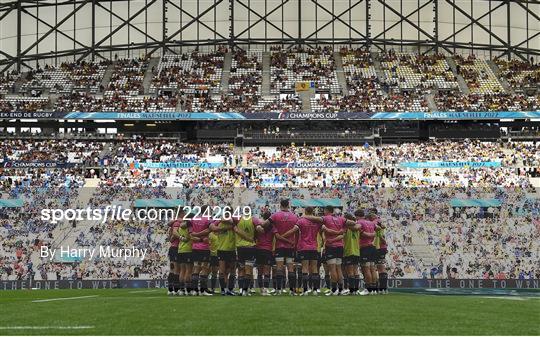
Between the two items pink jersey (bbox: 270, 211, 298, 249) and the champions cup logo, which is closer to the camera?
pink jersey (bbox: 270, 211, 298, 249)

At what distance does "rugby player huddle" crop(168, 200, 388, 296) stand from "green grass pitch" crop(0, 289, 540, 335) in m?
3.23

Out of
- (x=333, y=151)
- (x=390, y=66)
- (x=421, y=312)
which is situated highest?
(x=390, y=66)

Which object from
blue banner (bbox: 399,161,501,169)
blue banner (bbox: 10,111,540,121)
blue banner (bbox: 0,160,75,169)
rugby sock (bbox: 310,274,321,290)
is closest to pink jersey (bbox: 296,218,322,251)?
rugby sock (bbox: 310,274,321,290)

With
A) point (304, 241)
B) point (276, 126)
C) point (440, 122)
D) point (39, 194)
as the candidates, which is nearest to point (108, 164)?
point (39, 194)

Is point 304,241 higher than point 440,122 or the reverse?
the reverse

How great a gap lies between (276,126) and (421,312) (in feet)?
153

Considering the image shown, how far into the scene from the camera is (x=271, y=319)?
1048 cm

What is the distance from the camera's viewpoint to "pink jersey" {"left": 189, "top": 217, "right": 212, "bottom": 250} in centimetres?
1739

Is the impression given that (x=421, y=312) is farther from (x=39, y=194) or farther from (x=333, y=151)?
(x=333, y=151)

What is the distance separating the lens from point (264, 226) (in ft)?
55.7

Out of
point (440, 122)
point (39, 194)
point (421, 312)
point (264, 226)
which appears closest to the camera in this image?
point (421, 312)

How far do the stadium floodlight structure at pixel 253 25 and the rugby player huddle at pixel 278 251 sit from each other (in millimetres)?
47522

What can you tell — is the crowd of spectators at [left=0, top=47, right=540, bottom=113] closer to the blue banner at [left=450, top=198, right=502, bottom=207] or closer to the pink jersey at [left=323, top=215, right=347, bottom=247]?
the blue banner at [left=450, top=198, right=502, bottom=207]

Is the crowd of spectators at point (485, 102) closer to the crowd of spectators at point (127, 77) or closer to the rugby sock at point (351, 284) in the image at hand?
the crowd of spectators at point (127, 77)
